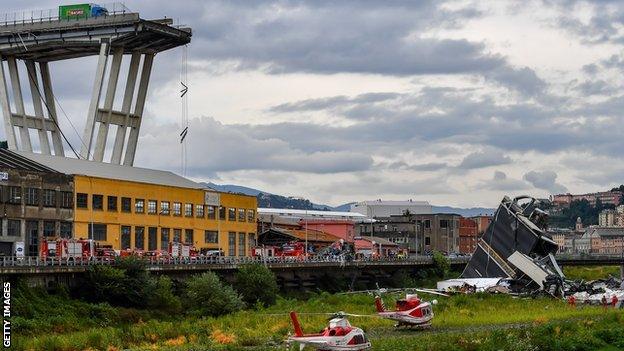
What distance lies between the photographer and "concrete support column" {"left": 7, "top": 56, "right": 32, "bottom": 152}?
128 meters

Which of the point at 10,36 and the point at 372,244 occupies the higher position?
the point at 10,36

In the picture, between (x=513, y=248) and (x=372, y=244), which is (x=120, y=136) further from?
(x=372, y=244)

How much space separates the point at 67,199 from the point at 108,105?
24749 mm

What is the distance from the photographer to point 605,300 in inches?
4001

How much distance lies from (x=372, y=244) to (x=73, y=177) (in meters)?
82.3

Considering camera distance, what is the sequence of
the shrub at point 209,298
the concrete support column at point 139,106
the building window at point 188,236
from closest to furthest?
1. the shrub at point 209,298
2. the building window at point 188,236
3. the concrete support column at point 139,106

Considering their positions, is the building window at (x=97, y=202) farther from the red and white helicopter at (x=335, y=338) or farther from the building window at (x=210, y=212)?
the red and white helicopter at (x=335, y=338)

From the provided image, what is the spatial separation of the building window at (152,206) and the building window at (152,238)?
1692 millimetres

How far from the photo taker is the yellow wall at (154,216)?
4242 inches

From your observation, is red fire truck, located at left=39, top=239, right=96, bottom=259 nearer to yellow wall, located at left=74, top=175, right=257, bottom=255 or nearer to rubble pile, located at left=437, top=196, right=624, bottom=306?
yellow wall, located at left=74, top=175, right=257, bottom=255

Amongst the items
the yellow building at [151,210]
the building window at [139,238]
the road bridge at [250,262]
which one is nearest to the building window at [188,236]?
the yellow building at [151,210]

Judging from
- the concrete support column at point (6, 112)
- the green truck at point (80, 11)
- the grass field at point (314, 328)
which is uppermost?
the green truck at point (80, 11)

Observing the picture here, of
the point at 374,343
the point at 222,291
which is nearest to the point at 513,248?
the point at 222,291

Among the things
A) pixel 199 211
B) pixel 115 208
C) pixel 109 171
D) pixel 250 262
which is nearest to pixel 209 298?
pixel 250 262
